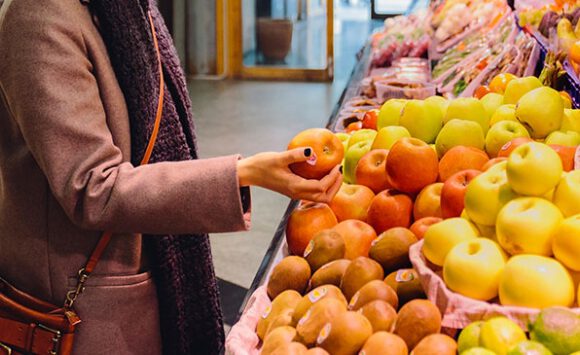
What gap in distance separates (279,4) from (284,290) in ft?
33.4

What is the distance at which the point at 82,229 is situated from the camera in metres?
1.66

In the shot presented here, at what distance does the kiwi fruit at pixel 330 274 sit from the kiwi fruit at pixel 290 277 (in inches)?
1.2

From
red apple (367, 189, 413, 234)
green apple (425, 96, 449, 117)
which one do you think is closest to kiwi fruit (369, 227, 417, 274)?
red apple (367, 189, 413, 234)

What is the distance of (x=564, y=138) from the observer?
75.7 inches

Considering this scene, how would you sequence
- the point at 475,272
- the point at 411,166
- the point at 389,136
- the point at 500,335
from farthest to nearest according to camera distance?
the point at 389,136, the point at 411,166, the point at 475,272, the point at 500,335

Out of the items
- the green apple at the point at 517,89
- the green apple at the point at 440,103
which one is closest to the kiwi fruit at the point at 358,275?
the green apple at the point at 440,103

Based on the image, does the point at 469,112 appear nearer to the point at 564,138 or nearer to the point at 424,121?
the point at 424,121

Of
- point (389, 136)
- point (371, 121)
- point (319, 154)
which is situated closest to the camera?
point (319, 154)

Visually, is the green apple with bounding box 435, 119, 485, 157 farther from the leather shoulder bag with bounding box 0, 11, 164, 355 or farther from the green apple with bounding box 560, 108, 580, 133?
the leather shoulder bag with bounding box 0, 11, 164, 355

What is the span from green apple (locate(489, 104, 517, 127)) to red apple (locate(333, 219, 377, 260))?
58 cm

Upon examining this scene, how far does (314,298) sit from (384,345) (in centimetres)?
25

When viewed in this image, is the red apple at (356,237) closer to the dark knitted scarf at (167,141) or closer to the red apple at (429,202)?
the red apple at (429,202)

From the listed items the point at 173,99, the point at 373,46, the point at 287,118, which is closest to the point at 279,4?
the point at 287,118

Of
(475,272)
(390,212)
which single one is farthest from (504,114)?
(475,272)
